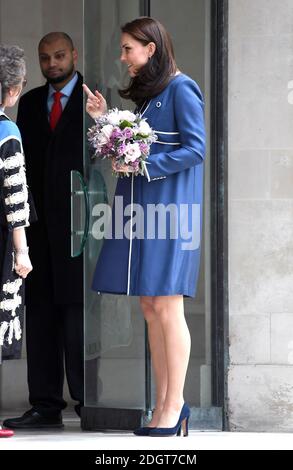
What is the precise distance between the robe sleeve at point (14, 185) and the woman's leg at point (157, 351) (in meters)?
0.68

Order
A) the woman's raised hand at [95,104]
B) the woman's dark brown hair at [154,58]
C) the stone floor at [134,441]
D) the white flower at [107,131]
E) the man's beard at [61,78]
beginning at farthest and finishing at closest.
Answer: the man's beard at [61,78]
the woman's raised hand at [95,104]
the woman's dark brown hair at [154,58]
the white flower at [107,131]
the stone floor at [134,441]

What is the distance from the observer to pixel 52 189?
291 inches

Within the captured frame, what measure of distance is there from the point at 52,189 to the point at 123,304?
0.74 m

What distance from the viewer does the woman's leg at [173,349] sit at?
6.38 m

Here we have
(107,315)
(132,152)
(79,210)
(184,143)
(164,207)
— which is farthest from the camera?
(107,315)

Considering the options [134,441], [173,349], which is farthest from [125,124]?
[134,441]

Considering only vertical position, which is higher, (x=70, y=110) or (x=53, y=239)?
(x=70, y=110)

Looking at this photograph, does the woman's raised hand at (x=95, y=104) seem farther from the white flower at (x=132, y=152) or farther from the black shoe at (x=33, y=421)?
the black shoe at (x=33, y=421)

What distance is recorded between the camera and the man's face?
739cm

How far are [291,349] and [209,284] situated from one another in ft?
1.76

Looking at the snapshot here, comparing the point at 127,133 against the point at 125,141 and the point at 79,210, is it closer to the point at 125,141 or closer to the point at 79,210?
the point at 125,141

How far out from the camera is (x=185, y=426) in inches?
258

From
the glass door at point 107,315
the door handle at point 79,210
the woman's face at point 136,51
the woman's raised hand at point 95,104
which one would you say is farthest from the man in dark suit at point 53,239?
the woman's face at point 136,51
